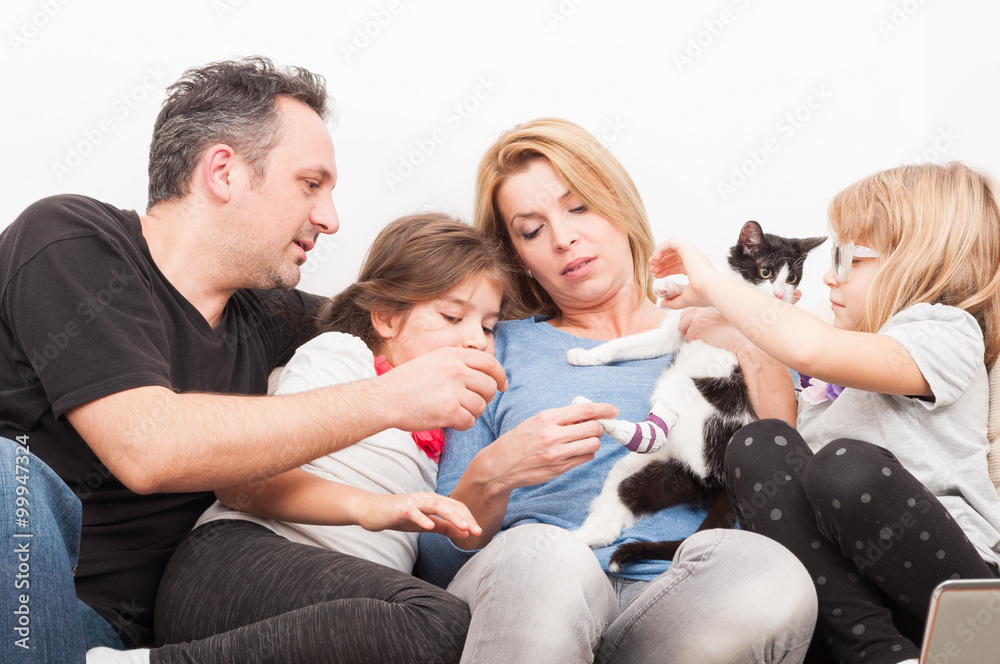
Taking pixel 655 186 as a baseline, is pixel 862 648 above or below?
below

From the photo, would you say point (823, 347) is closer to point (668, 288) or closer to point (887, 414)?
point (887, 414)

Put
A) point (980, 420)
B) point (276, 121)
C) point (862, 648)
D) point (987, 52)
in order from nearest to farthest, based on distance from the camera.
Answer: point (862, 648) → point (980, 420) → point (276, 121) → point (987, 52)

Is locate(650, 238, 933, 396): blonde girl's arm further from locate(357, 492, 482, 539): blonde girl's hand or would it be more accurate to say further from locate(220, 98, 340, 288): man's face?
locate(220, 98, 340, 288): man's face

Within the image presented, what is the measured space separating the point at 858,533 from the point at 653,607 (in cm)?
33

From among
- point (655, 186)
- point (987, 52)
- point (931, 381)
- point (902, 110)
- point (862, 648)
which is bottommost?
point (862, 648)

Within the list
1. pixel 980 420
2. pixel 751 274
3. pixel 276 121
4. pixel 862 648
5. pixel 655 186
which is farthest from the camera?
pixel 655 186

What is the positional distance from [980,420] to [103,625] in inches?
60.4

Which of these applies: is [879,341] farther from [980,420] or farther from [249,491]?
[249,491]

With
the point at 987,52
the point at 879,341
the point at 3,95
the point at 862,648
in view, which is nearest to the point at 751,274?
the point at 879,341

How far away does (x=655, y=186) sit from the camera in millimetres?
2416
